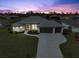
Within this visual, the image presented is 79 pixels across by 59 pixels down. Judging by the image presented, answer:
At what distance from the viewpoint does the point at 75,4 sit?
3078 mm

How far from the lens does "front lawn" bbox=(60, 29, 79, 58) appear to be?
9.87 feet

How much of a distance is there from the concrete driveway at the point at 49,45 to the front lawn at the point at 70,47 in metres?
0.10

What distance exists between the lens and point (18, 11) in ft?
10.3

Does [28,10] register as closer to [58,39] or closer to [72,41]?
[58,39]

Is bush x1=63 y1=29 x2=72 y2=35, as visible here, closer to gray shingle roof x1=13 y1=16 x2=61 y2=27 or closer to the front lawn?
the front lawn

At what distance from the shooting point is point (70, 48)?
304 cm

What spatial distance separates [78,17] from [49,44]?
0.93 m

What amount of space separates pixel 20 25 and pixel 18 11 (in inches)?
13.8

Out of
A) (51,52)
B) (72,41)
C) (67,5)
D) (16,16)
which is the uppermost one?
(67,5)

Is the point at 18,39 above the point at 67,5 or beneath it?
beneath

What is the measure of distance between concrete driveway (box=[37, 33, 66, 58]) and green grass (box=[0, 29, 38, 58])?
0.51ft

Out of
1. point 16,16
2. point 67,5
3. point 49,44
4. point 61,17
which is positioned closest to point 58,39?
point 49,44

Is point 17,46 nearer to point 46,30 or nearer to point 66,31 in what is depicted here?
point 46,30

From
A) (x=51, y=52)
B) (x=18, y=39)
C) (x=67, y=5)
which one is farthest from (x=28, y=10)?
(x=51, y=52)
